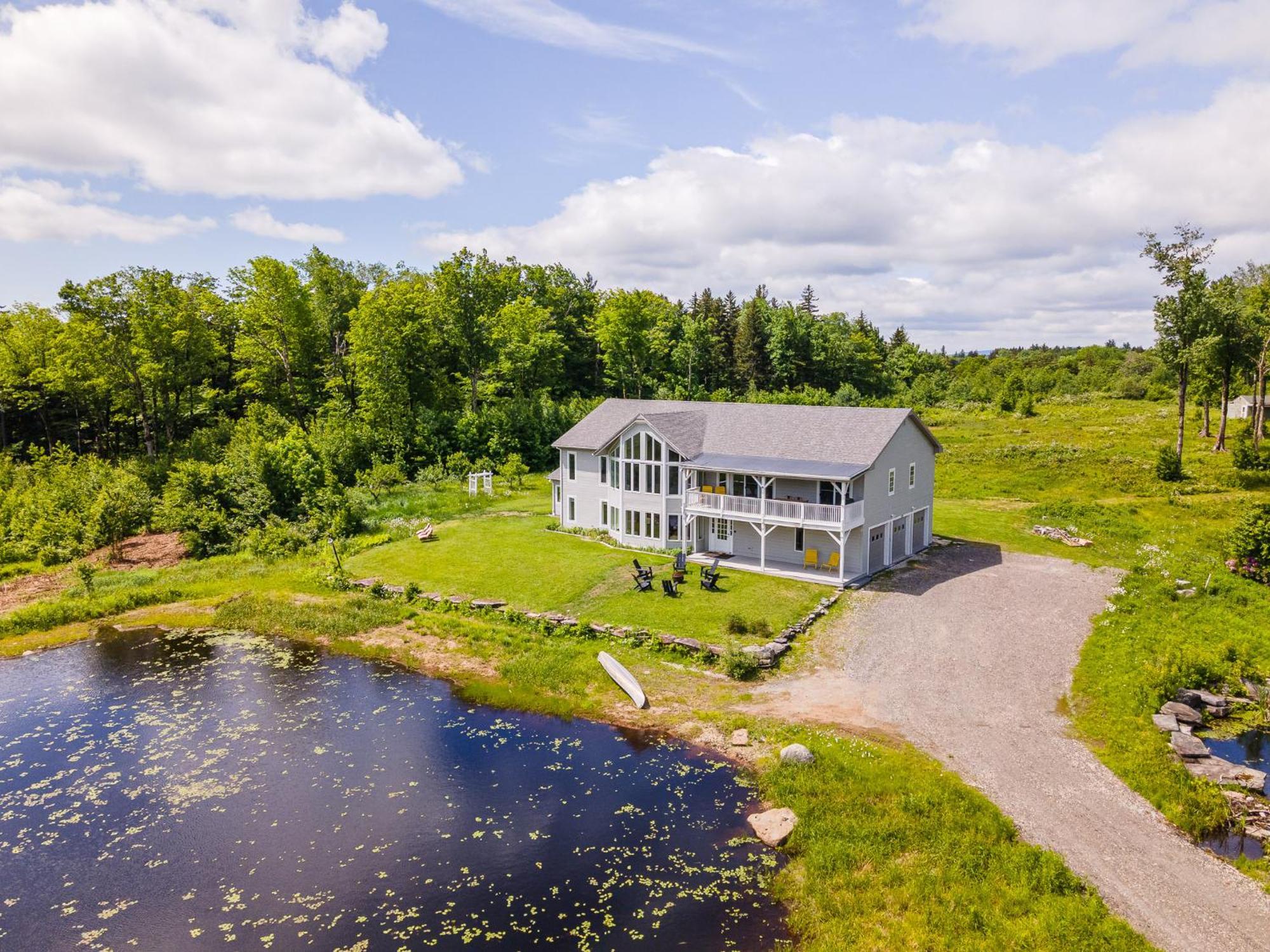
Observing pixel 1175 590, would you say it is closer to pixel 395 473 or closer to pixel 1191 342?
pixel 1191 342

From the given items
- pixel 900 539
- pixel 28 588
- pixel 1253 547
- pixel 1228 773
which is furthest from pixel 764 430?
pixel 28 588

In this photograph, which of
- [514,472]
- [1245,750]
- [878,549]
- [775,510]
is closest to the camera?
[1245,750]

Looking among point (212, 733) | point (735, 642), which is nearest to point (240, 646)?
point (212, 733)

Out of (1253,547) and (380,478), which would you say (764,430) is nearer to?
(1253,547)

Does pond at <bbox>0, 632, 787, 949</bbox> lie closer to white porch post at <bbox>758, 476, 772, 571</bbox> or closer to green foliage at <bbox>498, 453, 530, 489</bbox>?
white porch post at <bbox>758, 476, 772, 571</bbox>

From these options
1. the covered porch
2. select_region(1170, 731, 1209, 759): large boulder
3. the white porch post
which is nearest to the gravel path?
the covered porch

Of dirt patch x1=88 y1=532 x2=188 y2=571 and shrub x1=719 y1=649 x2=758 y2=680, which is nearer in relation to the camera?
shrub x1=719 y1=649 x2=758 y2=680
